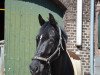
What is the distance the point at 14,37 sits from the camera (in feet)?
34.1

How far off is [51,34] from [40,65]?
0.51 m

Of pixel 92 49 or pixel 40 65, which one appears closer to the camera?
pixel 40 65

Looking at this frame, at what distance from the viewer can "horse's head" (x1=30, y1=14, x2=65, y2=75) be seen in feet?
18.2

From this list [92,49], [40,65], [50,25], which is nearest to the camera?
[40,65]

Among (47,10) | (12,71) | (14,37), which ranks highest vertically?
(47,10)

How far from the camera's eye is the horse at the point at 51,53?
5.57m

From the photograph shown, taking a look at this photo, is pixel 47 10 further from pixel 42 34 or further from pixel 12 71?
pixel 42 34

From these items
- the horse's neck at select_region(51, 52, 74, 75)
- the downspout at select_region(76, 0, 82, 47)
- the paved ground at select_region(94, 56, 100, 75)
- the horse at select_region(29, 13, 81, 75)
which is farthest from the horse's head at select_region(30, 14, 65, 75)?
the paved ground at select_region(94, 56, 100, 75)

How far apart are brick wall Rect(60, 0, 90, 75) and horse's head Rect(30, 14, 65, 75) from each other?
4228 mm

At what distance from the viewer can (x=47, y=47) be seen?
18.7 feet

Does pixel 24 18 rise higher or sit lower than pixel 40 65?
higher

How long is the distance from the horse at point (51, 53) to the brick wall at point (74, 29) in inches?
159

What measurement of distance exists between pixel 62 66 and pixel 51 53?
316mm

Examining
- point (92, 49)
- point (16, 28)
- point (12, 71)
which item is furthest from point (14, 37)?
point (92, 49)
